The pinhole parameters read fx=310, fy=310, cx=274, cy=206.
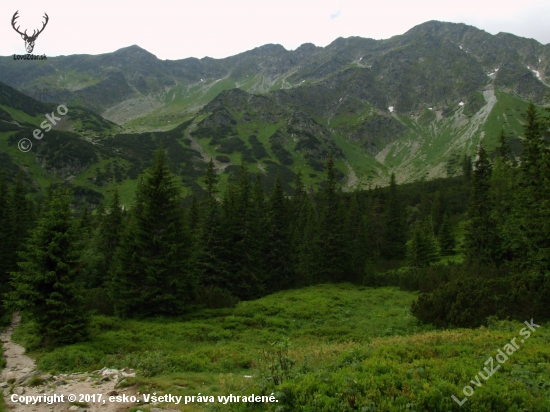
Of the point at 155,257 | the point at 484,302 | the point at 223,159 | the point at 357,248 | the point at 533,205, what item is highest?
the point at 223,159

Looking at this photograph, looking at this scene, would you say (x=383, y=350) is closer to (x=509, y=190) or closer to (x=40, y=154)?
(x=509, y=190)

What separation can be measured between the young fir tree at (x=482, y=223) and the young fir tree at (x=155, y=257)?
31.4 m

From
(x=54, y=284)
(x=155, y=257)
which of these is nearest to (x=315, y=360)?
(x=54, y=284)

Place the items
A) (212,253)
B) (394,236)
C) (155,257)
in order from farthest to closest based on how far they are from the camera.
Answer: (394,236) → (212,253) → (155,257)

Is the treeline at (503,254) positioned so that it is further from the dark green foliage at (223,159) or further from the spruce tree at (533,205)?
the dark green foliage at (223,159)

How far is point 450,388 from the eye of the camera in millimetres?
6551

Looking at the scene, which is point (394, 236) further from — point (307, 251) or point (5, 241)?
point (5, 241)

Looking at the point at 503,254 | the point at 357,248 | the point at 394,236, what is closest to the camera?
the point at 503,254

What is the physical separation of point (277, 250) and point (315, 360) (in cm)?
3088

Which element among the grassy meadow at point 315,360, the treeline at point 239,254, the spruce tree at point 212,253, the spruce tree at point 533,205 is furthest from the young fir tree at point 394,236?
the grassy meadow at point 315,360

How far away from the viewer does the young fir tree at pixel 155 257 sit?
22062mm

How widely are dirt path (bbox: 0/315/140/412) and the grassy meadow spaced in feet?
2.31

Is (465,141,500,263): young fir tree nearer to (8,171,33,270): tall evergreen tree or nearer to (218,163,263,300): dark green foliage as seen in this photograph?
(218,163,263,300): dark green foliage

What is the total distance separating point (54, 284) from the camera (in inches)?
593
